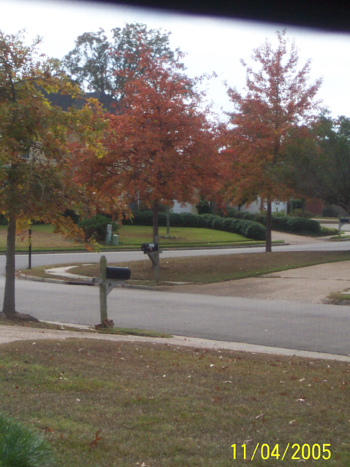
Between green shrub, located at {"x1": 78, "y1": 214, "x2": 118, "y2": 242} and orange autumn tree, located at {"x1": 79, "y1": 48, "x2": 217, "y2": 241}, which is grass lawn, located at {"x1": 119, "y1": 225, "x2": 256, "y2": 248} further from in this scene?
orange autumn tree, located at {"x1": 79, "y1": 48, "x2": 217, "y2": 241}

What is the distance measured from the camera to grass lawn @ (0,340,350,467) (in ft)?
13.0

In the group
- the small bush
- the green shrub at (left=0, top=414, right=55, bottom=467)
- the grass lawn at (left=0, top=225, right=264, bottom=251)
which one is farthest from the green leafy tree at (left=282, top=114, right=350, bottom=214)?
the small bush

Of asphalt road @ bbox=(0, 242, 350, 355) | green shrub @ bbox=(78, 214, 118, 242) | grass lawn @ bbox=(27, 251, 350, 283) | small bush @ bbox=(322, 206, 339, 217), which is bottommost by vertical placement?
asphalt road @ bbox=(0, 242, 350, 355)

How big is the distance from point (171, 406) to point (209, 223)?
42804 millimetres

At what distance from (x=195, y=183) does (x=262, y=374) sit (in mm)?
13044

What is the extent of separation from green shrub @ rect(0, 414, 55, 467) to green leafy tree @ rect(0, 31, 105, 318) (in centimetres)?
672

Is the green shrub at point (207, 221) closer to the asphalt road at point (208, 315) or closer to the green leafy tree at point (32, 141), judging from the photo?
the asphalt road at point (208, 315)

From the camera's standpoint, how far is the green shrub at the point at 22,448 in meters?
3.62

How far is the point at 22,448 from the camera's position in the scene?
146 inches

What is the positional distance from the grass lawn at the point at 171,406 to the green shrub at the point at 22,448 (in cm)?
12

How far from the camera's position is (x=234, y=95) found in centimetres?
2584

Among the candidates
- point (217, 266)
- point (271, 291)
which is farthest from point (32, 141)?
point (217, 266)

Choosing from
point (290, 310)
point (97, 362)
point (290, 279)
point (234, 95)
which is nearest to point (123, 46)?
point (234, 95)

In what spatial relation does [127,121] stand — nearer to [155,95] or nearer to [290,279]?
[155,95]
